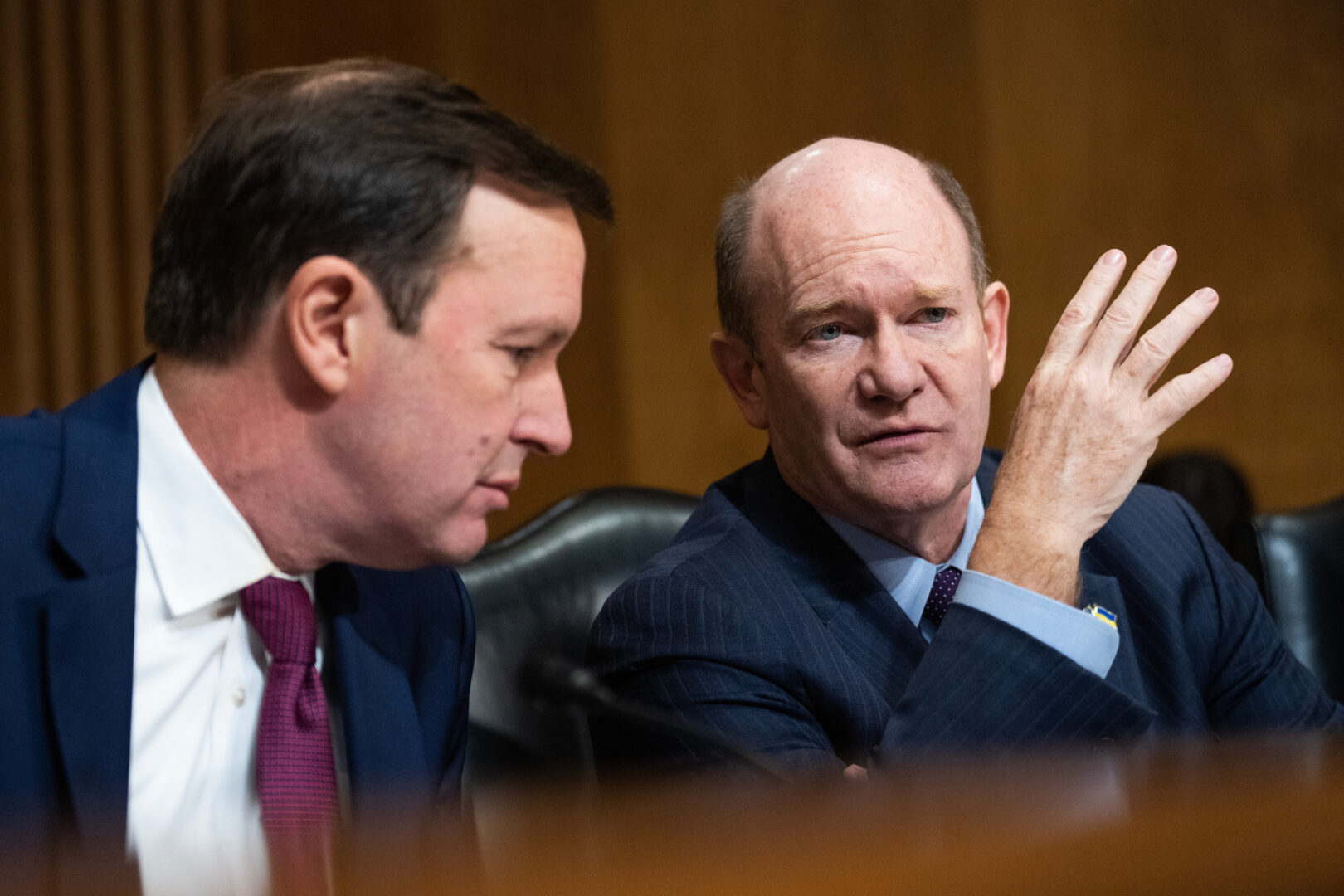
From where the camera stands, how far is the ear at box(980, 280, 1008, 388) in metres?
1.61

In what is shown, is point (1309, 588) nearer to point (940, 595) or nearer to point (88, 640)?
point (940, 595)

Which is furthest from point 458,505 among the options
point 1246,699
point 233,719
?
point 1246,699

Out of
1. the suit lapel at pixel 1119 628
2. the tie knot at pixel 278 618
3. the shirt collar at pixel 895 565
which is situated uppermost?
the tie knot at pixel 278 618

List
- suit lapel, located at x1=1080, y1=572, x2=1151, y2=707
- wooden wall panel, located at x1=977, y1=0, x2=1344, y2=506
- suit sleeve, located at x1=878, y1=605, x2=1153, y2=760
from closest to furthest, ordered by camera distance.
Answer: suit sleeve, located at x1=878, y1=605, x2=1153, y2=760
suit lapel, located at x1=1080, y1=572, x2=1151, y2=707
wooden wall panel, located at x1=977, y1=0, x2=1344, y2=506

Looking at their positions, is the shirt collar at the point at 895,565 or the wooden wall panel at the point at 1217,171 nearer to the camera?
the shirt collar at the point at 895,565

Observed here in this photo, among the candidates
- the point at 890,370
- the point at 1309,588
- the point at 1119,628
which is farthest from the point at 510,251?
the point at 1309,588

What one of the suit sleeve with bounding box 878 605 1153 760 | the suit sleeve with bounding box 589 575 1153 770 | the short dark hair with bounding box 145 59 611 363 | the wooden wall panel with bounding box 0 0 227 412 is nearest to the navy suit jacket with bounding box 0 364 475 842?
the short dark hair with bounding box 145 59 611 363

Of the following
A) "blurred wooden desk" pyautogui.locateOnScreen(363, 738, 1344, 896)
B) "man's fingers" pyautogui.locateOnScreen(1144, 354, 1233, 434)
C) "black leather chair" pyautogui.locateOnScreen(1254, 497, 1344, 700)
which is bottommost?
"black leather chair" pyautogui.locateOnScreen(1254, 497, 1344, 700)

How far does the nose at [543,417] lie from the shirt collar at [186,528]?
253 mm

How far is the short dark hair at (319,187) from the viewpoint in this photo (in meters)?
1.09

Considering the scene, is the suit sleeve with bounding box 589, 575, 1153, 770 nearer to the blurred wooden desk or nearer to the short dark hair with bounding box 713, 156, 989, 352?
the short dark hair with bounding box 713, 156, 989, 352

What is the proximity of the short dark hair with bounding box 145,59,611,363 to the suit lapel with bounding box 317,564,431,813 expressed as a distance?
0.27 meters

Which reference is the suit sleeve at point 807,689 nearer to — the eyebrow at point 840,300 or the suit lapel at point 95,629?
the eyebrow at point 840,300

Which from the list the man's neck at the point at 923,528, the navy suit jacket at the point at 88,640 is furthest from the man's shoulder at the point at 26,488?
the man's neck at the point at 923,528
